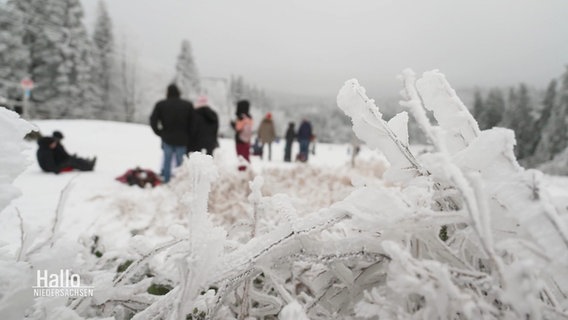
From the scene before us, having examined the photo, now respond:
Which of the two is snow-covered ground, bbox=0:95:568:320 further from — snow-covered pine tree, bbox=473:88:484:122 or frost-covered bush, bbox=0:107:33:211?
snow-covered pine tree, bbox=473:88:484:122

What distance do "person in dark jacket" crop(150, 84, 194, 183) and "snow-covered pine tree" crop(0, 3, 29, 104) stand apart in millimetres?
28649

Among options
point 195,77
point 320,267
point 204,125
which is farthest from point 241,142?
point 195,77

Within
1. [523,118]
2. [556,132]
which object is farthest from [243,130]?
[523,118]

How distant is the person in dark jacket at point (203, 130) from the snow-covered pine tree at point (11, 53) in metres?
28.8

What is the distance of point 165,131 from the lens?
6.70 m

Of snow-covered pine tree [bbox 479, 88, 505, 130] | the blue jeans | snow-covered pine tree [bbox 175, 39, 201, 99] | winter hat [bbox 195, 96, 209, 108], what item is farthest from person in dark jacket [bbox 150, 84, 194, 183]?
snow-covered pine tree [bbox 175, 39, 201, 99]

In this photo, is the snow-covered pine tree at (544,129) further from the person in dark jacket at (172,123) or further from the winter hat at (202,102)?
the person in dark jacket at (172,123)

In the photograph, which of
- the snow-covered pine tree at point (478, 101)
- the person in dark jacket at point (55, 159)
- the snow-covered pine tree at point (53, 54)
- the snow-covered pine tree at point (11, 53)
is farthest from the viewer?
the snow-covered pine tree at point (478, 101)

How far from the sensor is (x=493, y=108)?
38281mm

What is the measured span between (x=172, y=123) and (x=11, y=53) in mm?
30994

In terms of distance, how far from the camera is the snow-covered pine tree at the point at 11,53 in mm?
27927

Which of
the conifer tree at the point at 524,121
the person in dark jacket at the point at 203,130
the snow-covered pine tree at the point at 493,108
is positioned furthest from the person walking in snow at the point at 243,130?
the snow-covered pine tree at the point at 493,108

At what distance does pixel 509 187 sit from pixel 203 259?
343 mm

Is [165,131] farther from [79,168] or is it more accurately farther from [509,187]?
[509,187]
